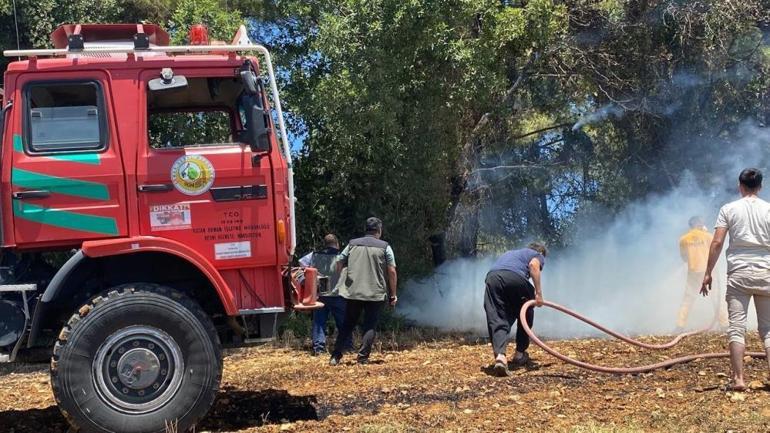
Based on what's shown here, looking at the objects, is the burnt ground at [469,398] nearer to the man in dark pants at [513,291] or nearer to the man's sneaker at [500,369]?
the man's sneaker at [500,369]

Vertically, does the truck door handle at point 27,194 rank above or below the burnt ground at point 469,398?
above

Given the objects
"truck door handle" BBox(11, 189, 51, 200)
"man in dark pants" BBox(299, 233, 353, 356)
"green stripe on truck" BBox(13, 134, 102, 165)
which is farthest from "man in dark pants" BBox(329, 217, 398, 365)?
"truck door handle" BBox(11, 189, 51, 200)

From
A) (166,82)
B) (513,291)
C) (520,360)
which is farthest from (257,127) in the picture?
(520,360)

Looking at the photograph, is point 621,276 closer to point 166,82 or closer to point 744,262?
point 744,262

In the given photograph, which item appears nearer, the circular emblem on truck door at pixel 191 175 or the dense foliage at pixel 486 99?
the circular emblem on truck door at pixel 191 175

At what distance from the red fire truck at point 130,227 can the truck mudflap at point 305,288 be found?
0.66 feet

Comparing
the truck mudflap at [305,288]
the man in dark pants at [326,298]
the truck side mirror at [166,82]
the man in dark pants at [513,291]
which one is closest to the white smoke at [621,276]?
the man in dark pants at [326,298]

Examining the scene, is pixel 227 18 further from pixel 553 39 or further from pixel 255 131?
pixel 255 131

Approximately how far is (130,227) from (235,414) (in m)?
1.91

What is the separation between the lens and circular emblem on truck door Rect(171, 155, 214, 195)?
5.32 meters

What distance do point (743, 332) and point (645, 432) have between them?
164cm

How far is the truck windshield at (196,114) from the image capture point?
5.69 meters

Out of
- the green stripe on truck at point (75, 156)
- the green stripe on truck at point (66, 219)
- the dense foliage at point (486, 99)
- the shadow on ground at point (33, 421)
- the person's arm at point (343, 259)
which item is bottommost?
the shadow on ground at point (33, 421)

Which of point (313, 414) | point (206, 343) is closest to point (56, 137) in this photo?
point (206, 343)
